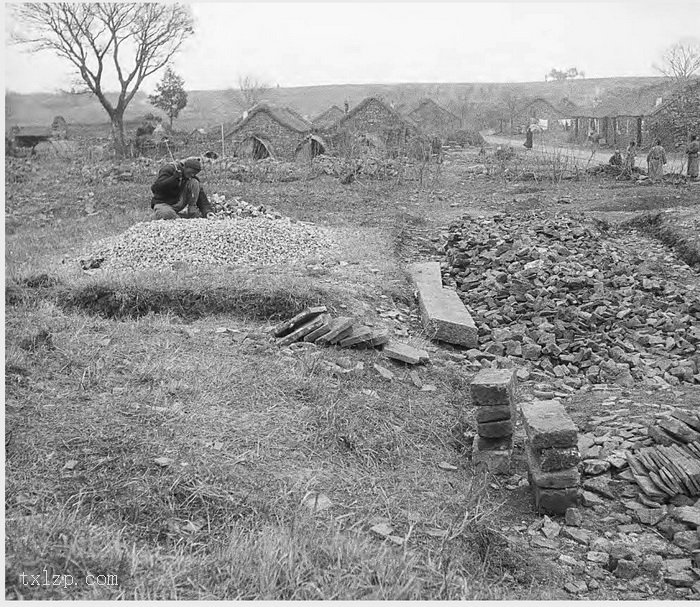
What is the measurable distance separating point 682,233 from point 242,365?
7.94m

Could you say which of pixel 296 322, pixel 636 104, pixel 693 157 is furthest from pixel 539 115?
pixel 296 322

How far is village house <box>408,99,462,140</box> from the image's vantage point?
37591 mm

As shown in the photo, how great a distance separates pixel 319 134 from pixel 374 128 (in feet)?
7.51

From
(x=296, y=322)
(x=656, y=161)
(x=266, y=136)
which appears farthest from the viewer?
(x=266, y=136)

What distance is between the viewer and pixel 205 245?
832 centimetres

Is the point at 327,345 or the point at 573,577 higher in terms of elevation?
the point at 327,345

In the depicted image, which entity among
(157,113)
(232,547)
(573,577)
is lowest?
(573,577)

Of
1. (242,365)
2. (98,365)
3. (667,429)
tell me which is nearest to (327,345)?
(242,365)

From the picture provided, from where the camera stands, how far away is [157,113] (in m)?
41.0

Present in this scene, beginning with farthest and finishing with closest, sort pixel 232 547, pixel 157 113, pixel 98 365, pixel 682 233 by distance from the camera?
pixel 157 113, pixel 682 233, pixel 98 365, pixel 232 547

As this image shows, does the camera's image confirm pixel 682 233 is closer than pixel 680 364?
No

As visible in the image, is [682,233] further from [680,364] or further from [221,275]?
[221,275]

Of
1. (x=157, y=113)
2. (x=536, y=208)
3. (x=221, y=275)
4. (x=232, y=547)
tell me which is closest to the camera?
(x=232, y=547)

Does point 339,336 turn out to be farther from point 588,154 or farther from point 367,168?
point 588,154
